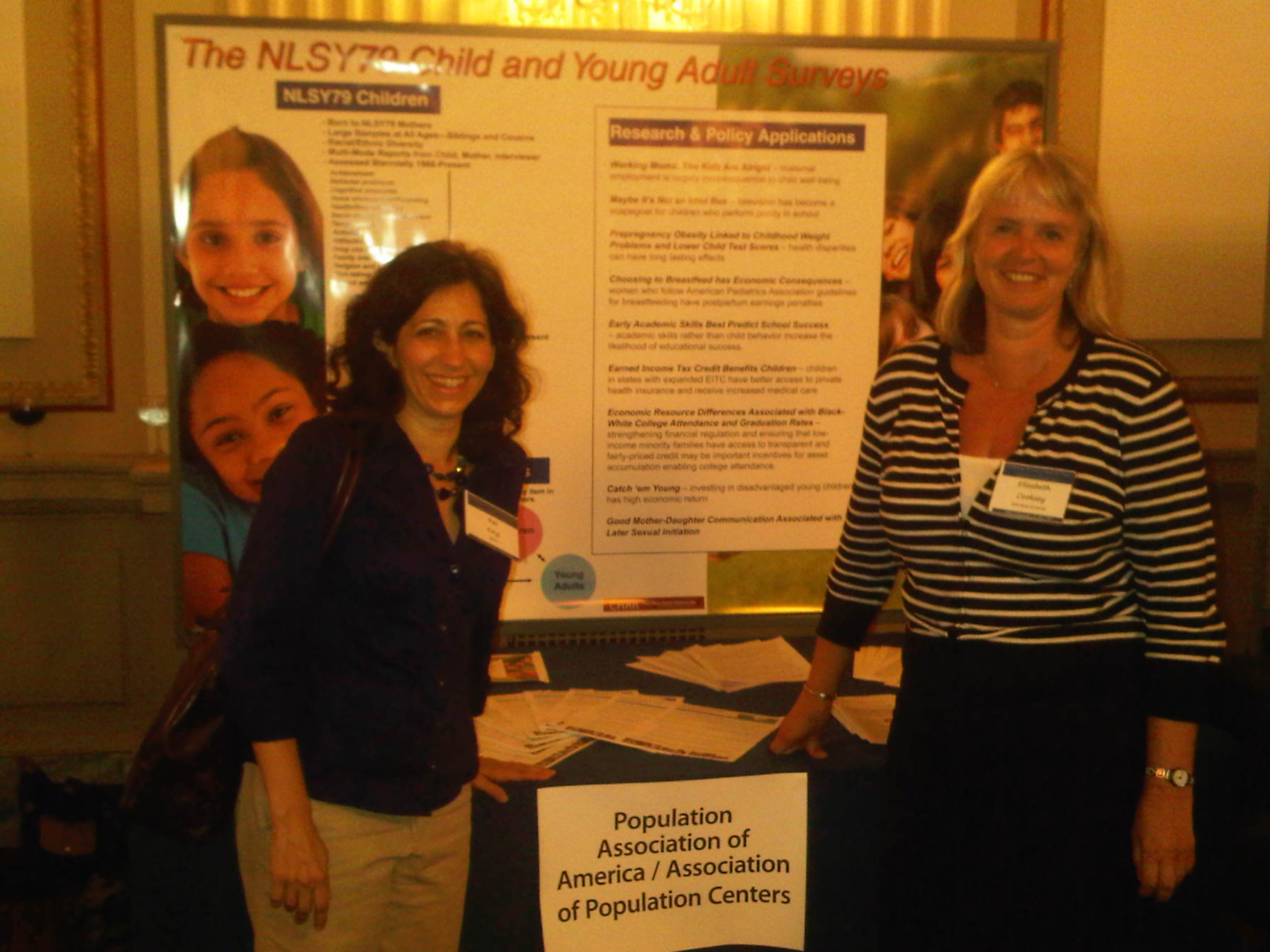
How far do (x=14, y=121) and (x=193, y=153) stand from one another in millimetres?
1096

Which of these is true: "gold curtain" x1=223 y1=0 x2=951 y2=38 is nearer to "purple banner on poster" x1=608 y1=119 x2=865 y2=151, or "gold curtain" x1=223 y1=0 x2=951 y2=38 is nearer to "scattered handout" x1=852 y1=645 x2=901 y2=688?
"purple banner on poster" x1=608 y1=119 x2=865 y2=151

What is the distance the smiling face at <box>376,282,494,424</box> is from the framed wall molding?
211cm

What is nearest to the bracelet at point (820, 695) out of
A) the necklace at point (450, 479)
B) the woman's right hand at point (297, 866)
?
the necklace at point (450, 479)

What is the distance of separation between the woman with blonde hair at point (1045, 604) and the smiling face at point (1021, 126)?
3.75ft

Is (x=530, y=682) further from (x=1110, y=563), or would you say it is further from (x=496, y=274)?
(x=1110, y=563)

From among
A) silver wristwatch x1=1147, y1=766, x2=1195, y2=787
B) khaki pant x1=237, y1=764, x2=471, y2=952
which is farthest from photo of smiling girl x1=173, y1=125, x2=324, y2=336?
silver wristwatch x1=1147, y1=766, x2=1195, y2=787

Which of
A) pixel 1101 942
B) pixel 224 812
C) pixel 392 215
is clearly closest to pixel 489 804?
pixel 224 812

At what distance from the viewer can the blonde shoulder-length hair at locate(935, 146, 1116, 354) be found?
1.53m

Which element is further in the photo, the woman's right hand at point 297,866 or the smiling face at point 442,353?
the smiling face at point 442,353

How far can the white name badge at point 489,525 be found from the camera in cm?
145

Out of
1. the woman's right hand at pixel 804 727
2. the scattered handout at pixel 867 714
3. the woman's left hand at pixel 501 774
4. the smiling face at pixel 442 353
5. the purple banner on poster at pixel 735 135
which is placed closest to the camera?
the smiling face at pixel 442 353

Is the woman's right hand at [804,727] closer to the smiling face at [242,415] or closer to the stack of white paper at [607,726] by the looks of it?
the stack of white paper at [607,726]

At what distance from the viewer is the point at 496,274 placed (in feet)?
4.91

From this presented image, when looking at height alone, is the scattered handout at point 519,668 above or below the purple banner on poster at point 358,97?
below
